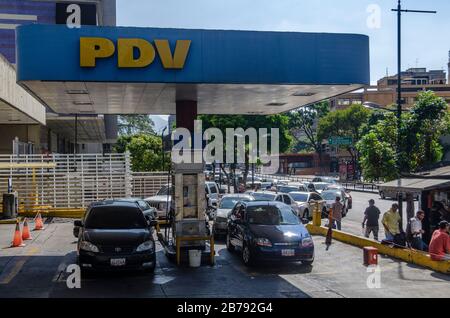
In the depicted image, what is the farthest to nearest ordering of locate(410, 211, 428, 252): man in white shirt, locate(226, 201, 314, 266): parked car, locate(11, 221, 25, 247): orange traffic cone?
locate(11, 221, 25, 247): orange traffic cone < locate(410, 211, 428, 252): man in white shirt < locate(226, 201, 314, 266): parked car

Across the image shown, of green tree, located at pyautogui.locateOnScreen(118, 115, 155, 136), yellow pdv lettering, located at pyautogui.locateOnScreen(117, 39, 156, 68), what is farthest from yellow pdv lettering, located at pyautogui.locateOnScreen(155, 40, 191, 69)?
green tree, located at pyautogui.locateOnScreen(118, 115, 155, 136)

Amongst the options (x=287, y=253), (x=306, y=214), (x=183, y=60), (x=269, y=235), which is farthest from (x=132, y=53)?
(x=306, y=214)

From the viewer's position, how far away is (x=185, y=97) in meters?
16.8

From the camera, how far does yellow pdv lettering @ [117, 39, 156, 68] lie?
13.5 m

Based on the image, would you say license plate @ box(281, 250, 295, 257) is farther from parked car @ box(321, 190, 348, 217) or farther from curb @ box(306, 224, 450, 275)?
parked car @ box(321, 190, 348, 217)

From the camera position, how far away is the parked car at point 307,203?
27.3 meters

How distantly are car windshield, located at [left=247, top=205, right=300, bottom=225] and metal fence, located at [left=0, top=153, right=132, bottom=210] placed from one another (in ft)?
48.1

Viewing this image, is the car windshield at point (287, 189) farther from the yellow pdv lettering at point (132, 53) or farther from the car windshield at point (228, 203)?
the yellow pdv lettering at point (132, 53)

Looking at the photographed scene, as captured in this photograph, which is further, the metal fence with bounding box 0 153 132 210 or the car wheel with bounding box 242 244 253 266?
the metal fence with bounding box 0 153 132 210

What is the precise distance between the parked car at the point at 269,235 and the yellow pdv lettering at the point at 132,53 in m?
5.25

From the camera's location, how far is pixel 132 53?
532 inches

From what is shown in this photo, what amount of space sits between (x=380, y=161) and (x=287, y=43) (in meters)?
9.33

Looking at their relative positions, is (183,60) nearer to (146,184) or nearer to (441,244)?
(441,244)

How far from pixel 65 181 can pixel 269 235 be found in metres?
17.3
